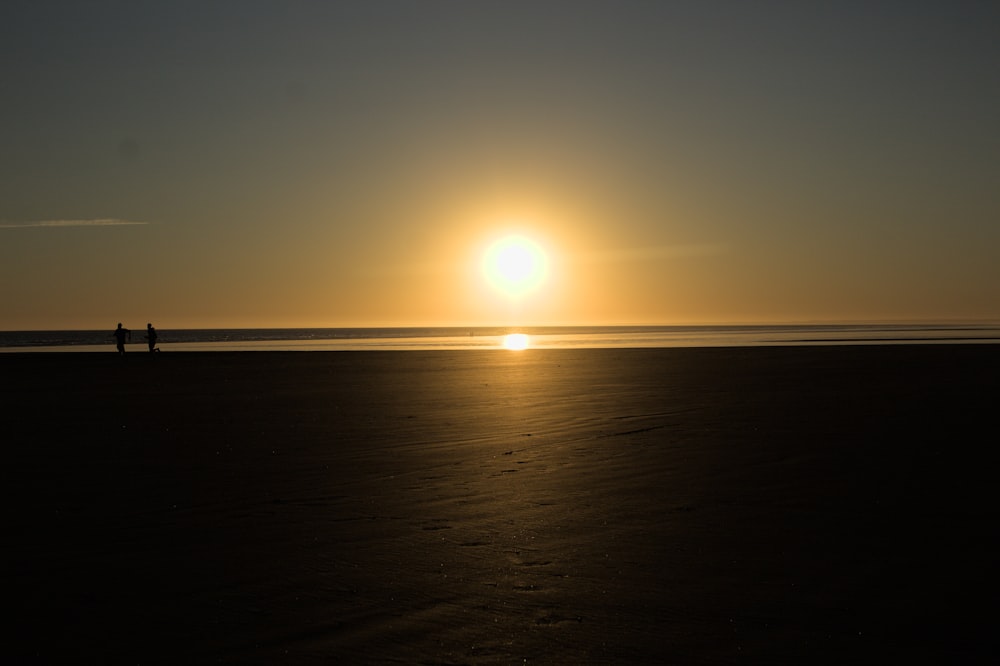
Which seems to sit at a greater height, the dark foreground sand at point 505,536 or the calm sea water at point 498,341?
the calm sea water at point 498,341

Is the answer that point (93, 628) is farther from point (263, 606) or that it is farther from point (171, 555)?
point (171, 555)

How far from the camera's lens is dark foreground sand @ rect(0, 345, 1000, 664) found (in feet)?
19.3

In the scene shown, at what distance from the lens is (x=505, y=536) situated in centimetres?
859

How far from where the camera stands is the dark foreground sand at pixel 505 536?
5895 mm

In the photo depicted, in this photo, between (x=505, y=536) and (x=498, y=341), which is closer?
(x=505, y=536)

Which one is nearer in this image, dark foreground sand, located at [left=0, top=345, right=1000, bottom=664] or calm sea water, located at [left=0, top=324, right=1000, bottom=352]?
dark foreground sand, located at [left=0, top=345, right=1000, bottom=664]

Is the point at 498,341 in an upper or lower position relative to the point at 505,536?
upper

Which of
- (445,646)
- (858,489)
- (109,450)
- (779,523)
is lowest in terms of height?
(445,646)

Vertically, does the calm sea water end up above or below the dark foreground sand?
above

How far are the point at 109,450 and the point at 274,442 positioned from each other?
102 inches

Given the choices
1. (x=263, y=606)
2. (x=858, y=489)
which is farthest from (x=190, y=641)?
(x=858, y=489)

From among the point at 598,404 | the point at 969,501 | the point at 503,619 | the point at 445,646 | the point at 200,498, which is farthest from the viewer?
the point at 598,404

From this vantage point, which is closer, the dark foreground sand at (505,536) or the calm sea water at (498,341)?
the dark foreground sand at (505,536)

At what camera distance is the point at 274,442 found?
1505 cm
